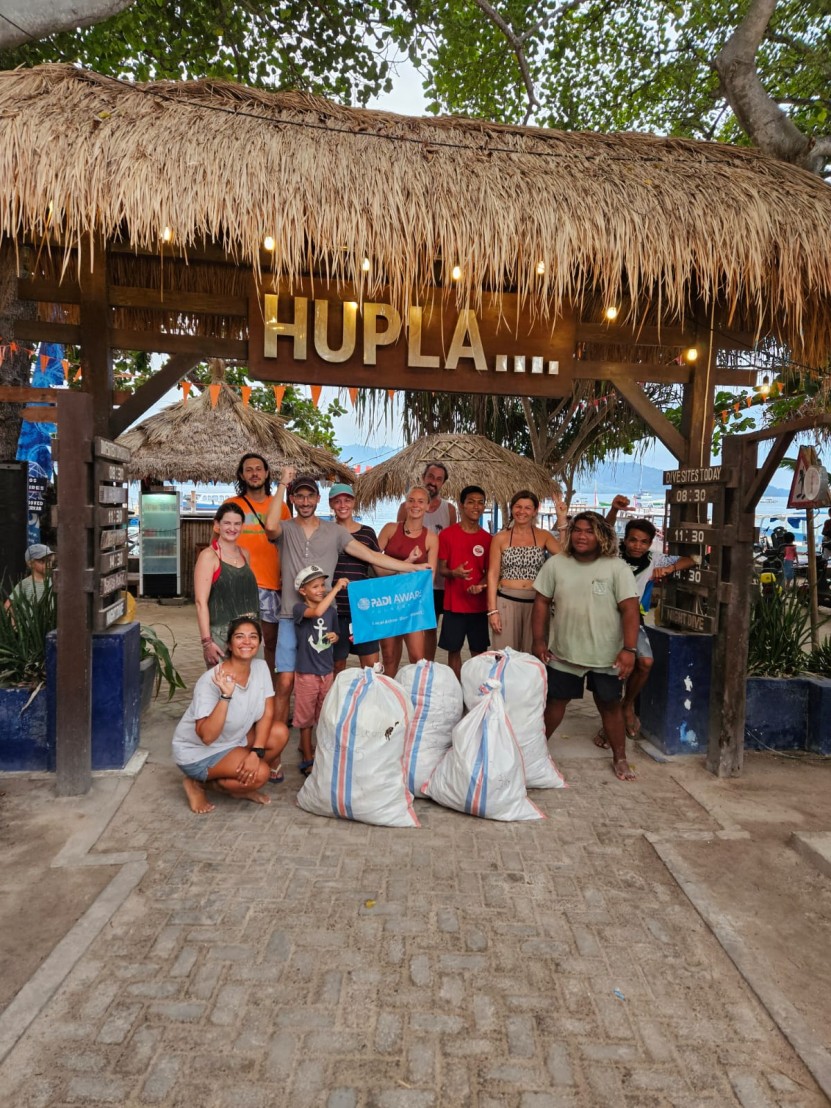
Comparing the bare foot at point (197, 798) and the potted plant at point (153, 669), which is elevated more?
the potted plant at point (153, 669)

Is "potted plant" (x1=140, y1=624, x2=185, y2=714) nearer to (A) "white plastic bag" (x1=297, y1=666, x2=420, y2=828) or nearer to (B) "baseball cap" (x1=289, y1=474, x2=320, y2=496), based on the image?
(B) "baseball cap" (x1=289, y1=474, x2=320, y2=496)

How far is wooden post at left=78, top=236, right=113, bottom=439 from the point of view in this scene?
443 centimetres

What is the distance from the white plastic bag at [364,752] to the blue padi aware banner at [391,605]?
2.31 feet

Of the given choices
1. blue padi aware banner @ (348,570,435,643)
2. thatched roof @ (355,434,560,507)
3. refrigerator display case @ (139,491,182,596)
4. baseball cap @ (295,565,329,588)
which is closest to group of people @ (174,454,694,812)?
baseball cap @ (295,565,329,588)

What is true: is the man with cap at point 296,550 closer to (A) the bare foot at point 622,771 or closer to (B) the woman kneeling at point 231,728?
(B) the woman kneeling at point 231,728

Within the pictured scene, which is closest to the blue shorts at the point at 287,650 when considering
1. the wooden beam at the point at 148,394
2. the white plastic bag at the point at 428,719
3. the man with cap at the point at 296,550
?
the man with cap at the point at 296,550

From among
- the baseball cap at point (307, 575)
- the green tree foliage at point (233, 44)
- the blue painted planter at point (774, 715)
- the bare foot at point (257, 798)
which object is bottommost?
the bare foot at point (257, 798)

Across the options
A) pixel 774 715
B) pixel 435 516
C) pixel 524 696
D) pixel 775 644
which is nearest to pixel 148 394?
pixel 435 516

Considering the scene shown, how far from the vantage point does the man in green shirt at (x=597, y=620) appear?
4180mm

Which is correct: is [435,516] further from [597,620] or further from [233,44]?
[233,44]

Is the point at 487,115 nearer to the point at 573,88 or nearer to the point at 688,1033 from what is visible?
the point at 573,88

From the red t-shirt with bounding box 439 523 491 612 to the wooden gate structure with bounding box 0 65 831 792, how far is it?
1.11 meters

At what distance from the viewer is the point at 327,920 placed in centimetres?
264

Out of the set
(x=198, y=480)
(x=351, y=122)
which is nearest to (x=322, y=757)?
(x=351, y=122)
